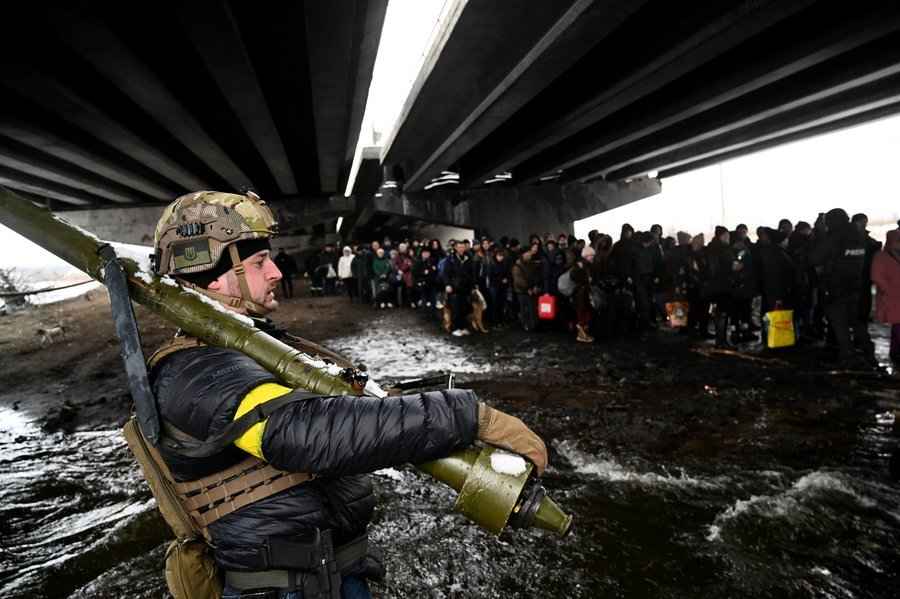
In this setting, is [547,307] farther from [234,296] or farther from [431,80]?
[234,296]

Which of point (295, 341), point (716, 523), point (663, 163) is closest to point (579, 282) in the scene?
point (716, 523)

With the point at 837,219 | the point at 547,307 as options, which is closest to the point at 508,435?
the point at 837,219

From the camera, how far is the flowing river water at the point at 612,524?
3.02 metres

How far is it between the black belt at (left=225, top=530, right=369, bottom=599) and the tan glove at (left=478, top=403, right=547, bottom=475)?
0.66 meters

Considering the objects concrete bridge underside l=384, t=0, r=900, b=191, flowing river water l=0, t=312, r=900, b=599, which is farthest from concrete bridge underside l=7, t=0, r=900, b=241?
flowing river water l=0, t=312, r=900, b=599

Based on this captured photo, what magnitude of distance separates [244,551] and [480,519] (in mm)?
757

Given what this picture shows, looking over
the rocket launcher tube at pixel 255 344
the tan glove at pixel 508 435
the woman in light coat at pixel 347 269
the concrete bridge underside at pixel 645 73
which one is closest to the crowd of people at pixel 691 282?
the concrete bridge underside at pixel 645 73

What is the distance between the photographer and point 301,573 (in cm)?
153

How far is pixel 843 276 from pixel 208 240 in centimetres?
826

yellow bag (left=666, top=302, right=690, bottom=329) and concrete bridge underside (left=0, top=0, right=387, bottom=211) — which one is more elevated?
concrete bridge underside (left=0, top=0, right=387, bottom=211)

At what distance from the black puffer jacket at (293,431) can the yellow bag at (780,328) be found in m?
8.11

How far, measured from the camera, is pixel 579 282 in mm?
9500

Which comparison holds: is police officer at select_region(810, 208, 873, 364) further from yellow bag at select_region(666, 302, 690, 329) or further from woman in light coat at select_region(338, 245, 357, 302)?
woman in light coat at select_region(338, 245, 357, 302)

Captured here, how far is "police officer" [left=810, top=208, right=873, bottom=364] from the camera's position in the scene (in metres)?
6.68
